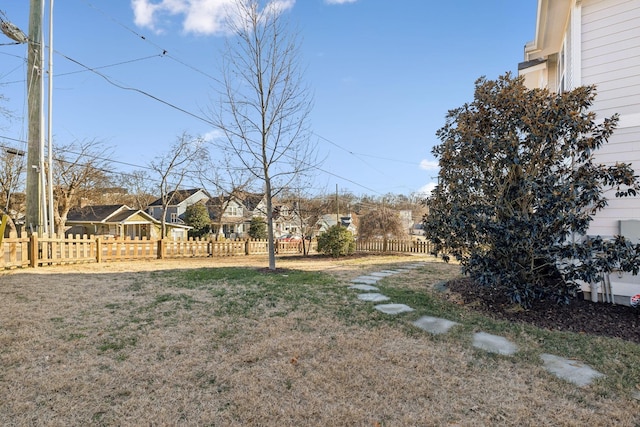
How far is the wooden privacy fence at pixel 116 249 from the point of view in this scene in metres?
7.48

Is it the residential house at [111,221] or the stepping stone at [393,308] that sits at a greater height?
the residential house at [111,221]

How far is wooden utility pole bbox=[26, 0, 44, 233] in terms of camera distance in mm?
7809

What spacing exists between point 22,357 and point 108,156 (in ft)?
59.2

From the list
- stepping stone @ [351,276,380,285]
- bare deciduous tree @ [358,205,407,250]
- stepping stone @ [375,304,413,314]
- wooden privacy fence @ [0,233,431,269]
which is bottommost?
stepping stone @ [351,276,380,285]

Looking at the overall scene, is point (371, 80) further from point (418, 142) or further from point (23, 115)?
point (23, 115)

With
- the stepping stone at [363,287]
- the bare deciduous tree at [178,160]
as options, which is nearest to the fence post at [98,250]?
the stepping stone at [363,287]

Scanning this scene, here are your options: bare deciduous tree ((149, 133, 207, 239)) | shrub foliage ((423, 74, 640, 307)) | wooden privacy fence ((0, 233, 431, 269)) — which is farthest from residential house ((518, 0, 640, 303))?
bare deciduous tree ((149, 133, 207, 239))

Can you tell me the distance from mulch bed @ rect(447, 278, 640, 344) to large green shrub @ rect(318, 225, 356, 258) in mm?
8771

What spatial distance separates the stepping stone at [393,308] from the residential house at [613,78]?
105 inches

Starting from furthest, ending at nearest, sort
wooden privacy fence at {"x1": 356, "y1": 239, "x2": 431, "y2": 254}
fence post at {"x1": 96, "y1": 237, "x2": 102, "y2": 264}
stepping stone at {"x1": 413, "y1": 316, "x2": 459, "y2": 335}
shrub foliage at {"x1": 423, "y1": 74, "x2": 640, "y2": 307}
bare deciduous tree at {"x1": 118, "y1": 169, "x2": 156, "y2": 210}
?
bare deciduous tree at {"x1": 118, "y1": 169, "x2": 156, "y2": 210}
wooden privacy fence at {"x1": 356, "y1": 239, "x2": 431, "y2": 254}
fence post at {"x1": 96, "y1": 237, "x2": 102, "y2": 264}
shrub foliage at {"x1": 423, "y1": 74, "x2": 640, "y2": 307}
stepping stone at {"x1": 413, "y1": 316, "x2": 459, "y2": 335}

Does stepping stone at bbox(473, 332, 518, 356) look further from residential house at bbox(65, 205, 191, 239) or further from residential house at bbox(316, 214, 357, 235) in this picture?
residential house at bbox(65, 205, 191, 239)

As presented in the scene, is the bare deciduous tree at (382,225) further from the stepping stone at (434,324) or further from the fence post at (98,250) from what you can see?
the stepping stone at (434,324)

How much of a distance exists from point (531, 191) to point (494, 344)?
1936mm

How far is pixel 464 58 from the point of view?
32.3ft
